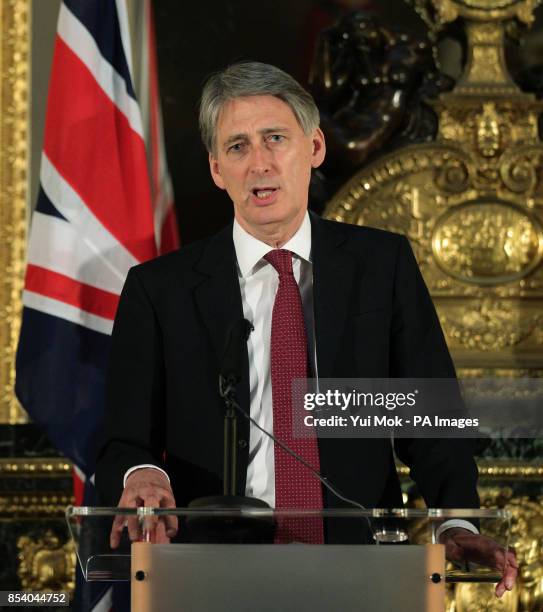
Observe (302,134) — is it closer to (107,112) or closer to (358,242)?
(358,242)

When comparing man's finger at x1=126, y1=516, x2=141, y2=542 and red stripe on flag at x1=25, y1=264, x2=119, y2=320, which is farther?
red stripe on flag at x1=25, y1=264, x2=119, y2=320

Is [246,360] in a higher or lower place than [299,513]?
higher

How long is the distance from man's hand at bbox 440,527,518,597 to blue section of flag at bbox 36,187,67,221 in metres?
1.93

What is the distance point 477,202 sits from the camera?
3848 mm

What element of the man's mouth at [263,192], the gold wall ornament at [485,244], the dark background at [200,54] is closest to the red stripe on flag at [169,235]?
the dark background at [200,54]

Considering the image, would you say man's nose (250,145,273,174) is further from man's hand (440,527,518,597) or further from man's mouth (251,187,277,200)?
man's hand (440,527,518,597)

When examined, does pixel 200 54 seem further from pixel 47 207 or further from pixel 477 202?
pixel 477 202

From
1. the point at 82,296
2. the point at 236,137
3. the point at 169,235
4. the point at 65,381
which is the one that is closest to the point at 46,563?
the point at 65,381

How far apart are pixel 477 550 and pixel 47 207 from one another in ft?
6.50

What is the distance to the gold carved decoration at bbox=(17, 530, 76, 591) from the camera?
12.0ft

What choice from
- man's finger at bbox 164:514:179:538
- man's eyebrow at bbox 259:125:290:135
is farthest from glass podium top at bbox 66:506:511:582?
man's eyebrow at bbox 259:125:290:135

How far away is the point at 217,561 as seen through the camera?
1.56 meters

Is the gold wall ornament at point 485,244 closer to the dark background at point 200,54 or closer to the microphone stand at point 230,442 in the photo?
the dark background at point 200,54

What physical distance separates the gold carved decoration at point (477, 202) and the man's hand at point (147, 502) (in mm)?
2049
